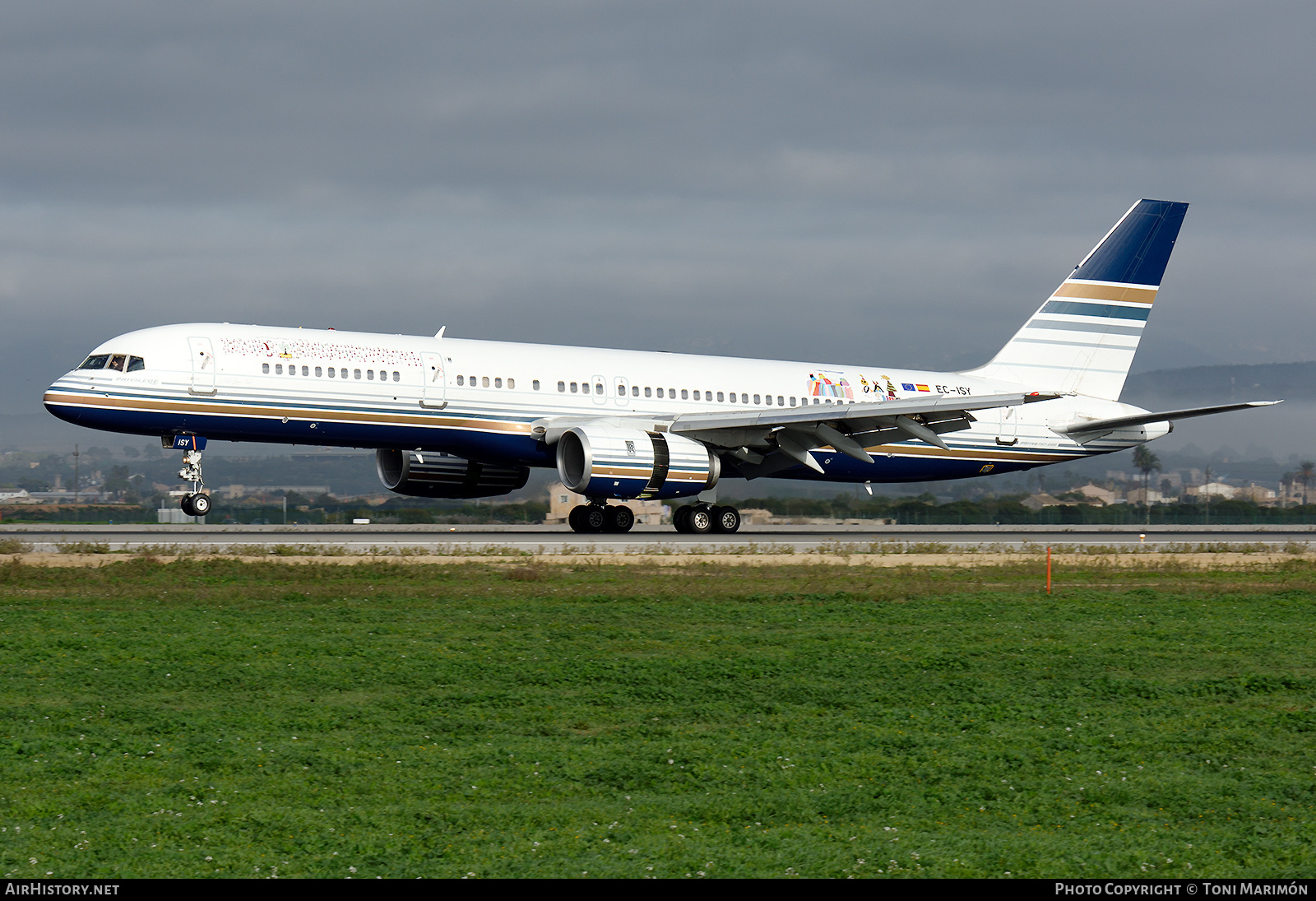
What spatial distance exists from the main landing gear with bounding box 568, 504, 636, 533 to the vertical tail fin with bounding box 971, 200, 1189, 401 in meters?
13.6

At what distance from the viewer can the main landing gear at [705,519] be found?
3259cm

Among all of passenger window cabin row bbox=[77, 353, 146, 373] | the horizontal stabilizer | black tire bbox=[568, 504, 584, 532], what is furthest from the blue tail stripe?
passenger window cabin row bbox=[77, 353, 146, 373]

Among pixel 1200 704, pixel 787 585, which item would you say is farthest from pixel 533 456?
pixel 1200 704

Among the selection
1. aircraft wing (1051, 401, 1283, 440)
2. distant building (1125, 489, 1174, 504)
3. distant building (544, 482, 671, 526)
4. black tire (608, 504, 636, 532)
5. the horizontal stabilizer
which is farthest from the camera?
distant building (1125, 489, 1174, 504)

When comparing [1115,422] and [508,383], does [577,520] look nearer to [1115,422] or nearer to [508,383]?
[508,383]

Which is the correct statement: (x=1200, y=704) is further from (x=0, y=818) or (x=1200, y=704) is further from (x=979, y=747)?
(x=0, y=818)

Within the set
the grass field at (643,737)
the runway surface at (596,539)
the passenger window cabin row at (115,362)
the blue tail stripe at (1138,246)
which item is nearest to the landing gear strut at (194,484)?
the runway surface at (596,539)

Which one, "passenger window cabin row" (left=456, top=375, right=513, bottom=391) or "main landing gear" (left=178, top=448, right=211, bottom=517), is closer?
"main landing gear" (left=178, top=448, right=211, bottom=517)

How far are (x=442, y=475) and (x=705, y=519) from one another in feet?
23.0

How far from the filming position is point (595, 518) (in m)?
31.9

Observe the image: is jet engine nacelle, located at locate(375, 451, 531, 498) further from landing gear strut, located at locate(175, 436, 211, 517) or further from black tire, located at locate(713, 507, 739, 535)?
landing gear strut, located at locate(175, 436, 211, 517)

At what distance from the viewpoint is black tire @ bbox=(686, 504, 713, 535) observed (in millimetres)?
32594

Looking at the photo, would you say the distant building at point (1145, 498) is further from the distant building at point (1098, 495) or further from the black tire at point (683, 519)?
the black tire at point (683, 519)
